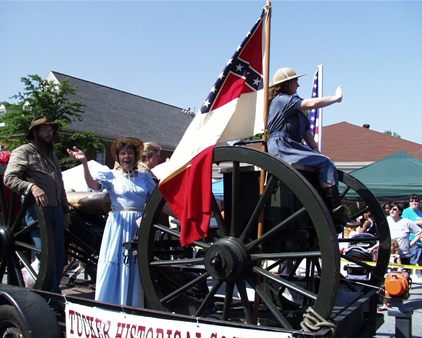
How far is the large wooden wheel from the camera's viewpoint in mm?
2488

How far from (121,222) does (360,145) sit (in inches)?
904

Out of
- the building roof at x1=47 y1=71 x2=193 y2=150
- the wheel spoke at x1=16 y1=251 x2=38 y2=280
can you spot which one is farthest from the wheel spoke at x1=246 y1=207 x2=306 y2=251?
the building roof at x1=47 y1=71 x2=193 y2=150

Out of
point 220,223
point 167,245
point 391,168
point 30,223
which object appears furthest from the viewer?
point 391,168

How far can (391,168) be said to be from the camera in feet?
39.7

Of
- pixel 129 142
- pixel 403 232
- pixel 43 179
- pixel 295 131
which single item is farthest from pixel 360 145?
pixel 43 179

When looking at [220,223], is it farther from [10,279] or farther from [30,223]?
[10,279]

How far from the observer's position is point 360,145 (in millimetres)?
25047

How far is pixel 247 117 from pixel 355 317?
1.49 meters

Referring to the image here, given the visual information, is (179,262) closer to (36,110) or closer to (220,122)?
(220,122)

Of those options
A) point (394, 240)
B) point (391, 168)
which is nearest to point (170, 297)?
point (394, 240)

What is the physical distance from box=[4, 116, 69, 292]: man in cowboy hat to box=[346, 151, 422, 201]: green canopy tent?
345 inches

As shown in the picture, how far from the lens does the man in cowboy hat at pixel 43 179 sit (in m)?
3.62

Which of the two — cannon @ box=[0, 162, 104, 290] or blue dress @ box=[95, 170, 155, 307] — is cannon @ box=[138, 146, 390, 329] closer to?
blue dress @ box=[95, 170, 155, 307]

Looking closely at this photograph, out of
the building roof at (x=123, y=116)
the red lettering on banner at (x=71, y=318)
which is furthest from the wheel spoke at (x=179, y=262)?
the building roof at (x=123, y=116)
